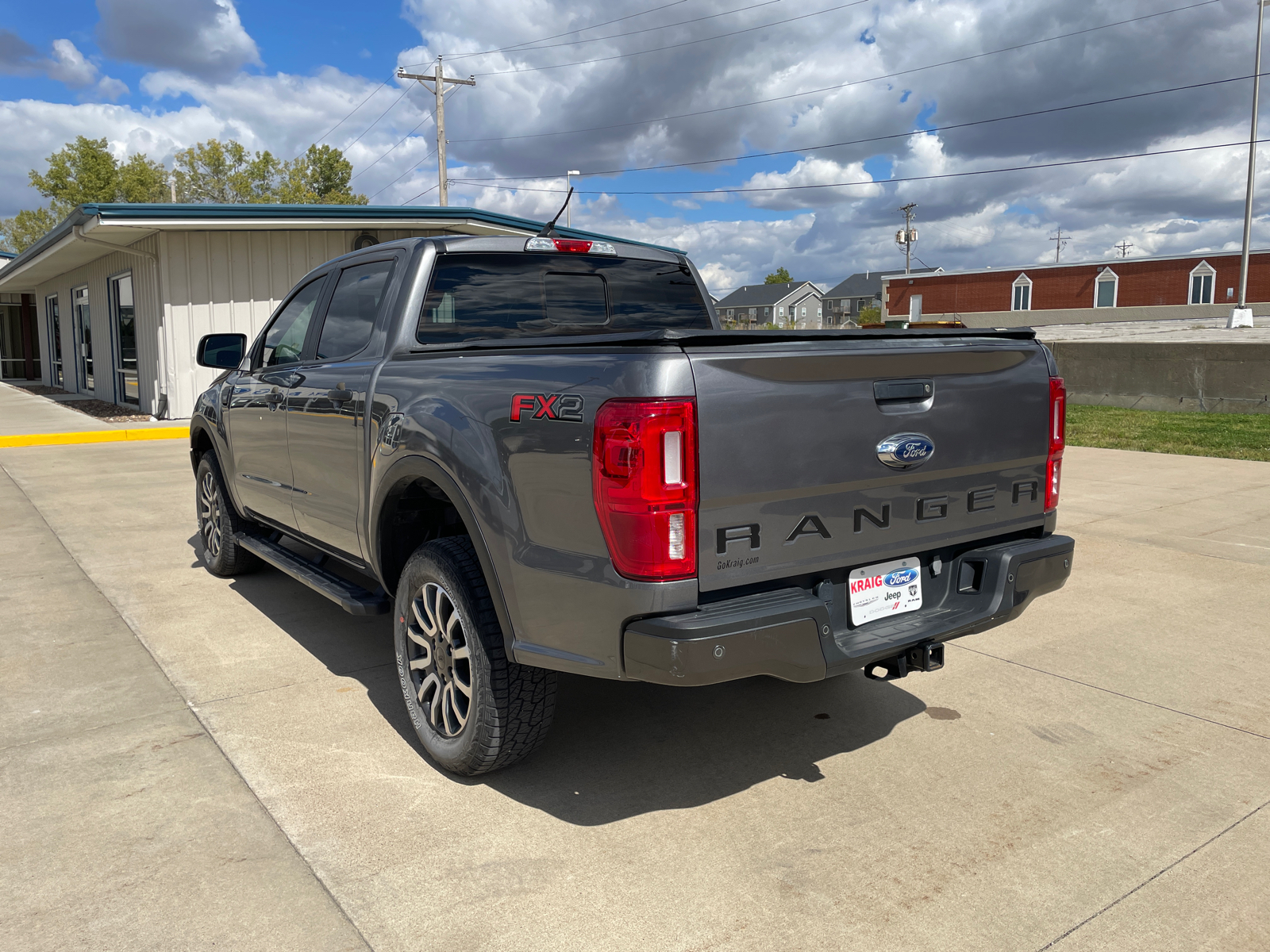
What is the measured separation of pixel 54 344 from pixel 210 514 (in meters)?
28.6

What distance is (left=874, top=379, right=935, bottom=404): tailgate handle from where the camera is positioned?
300cm

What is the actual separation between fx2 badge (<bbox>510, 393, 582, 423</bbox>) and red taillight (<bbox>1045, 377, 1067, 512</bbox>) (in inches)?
74.2

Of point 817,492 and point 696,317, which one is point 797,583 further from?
point 696,317

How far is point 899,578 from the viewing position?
10.5ft

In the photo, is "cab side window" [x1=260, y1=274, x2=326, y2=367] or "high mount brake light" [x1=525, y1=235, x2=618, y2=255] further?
"cab side window" [x1=260, y1=274, x2=326, y2=367]

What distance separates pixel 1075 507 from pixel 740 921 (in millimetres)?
7009

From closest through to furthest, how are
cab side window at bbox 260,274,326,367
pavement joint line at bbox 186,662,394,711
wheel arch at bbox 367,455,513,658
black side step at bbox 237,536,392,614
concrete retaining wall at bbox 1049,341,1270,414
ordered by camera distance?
1. wheel arch at bbox 367,455,513,658
2. black side step at bbox 237,536,392,614
3. pavement joint line at bbox 186,662,394,711
4. cab side window at bbox 260,274,326,367
5. concrete retaining wall at bbox 1049,341,1270,414

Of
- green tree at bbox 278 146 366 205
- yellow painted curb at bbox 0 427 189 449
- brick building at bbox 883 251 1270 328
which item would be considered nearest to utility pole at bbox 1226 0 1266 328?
brick building at bbox 883 251 1270 328

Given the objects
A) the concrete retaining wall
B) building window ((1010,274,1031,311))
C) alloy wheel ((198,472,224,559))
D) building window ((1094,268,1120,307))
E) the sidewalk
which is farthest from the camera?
building window ((1010,274,1031,311))

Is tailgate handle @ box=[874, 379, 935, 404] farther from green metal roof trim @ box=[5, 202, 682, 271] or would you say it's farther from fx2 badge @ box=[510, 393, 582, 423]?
green metal roof trim @ box=[5, 202, 682, 271]

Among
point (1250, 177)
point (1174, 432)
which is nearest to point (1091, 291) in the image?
point (1250, 177)

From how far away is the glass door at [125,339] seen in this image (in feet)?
63.3

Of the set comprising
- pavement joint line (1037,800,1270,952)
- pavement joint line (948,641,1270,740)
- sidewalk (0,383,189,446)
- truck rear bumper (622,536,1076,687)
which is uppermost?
truck rear bumper (622,536,1076,687)

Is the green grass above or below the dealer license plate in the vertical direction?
below
